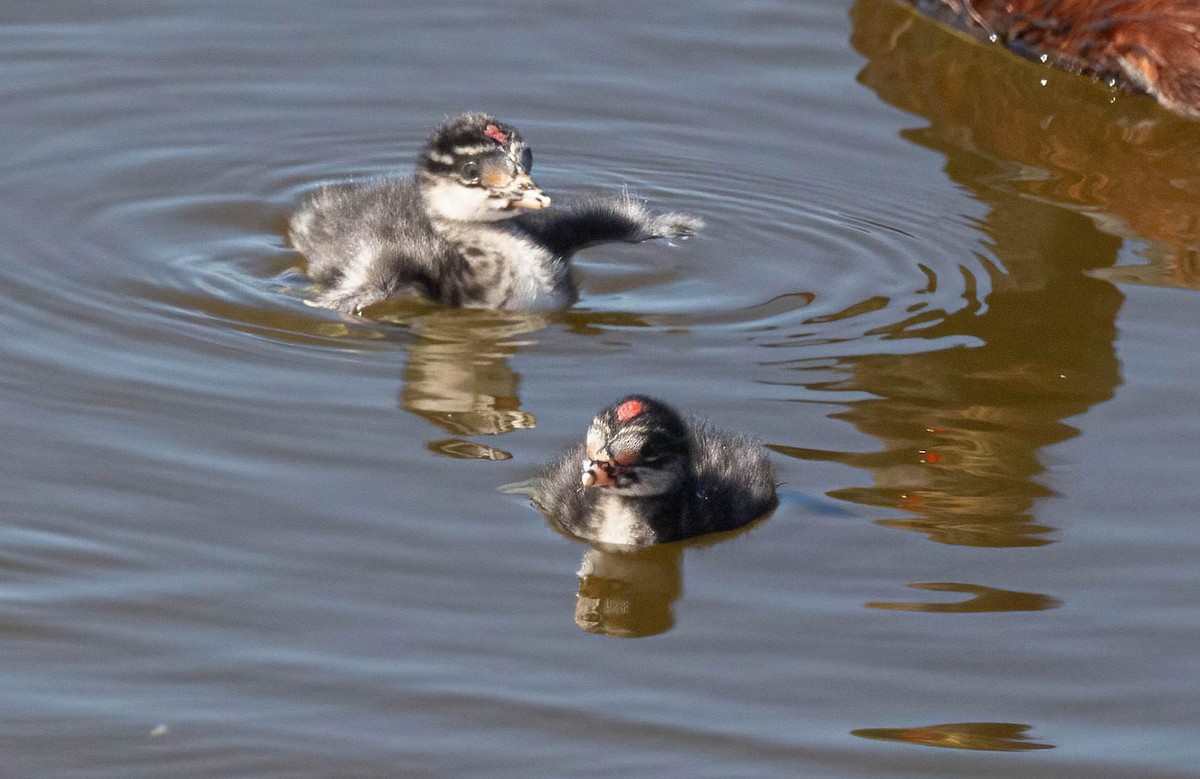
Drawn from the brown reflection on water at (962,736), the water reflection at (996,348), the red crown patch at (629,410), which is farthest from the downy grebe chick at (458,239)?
the brown reflection on water at (962,736)

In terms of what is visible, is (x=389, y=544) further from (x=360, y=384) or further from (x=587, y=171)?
(x=587, y=171)

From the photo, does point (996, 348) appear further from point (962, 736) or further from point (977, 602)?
point (962, 736)

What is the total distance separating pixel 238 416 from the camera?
5812mm

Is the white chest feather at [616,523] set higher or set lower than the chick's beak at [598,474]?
lower

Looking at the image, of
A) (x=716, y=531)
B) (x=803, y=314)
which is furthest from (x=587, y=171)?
(x=716, y=531)

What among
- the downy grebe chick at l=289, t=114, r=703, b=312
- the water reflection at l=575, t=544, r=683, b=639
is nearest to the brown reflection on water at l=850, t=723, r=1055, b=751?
the water reflection at l=575, t=544, r=683, b=639

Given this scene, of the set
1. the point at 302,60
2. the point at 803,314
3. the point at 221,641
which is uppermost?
the point at 302,60

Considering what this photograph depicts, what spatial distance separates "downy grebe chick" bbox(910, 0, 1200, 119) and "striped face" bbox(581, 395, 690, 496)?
4096mm

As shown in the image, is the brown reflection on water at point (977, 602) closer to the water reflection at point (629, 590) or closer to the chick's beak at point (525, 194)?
the water reflection at point (629, 590)

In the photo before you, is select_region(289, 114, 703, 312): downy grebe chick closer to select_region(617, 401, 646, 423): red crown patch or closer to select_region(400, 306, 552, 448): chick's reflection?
select_region(400, 306, 552, 448): chick's reflection

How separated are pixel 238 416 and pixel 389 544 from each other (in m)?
0.90

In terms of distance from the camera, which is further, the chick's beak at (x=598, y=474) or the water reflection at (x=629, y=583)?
the chick's beak at (x=598, y=474)

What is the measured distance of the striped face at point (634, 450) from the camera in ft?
17.0

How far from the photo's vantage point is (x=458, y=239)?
691 centimetres
